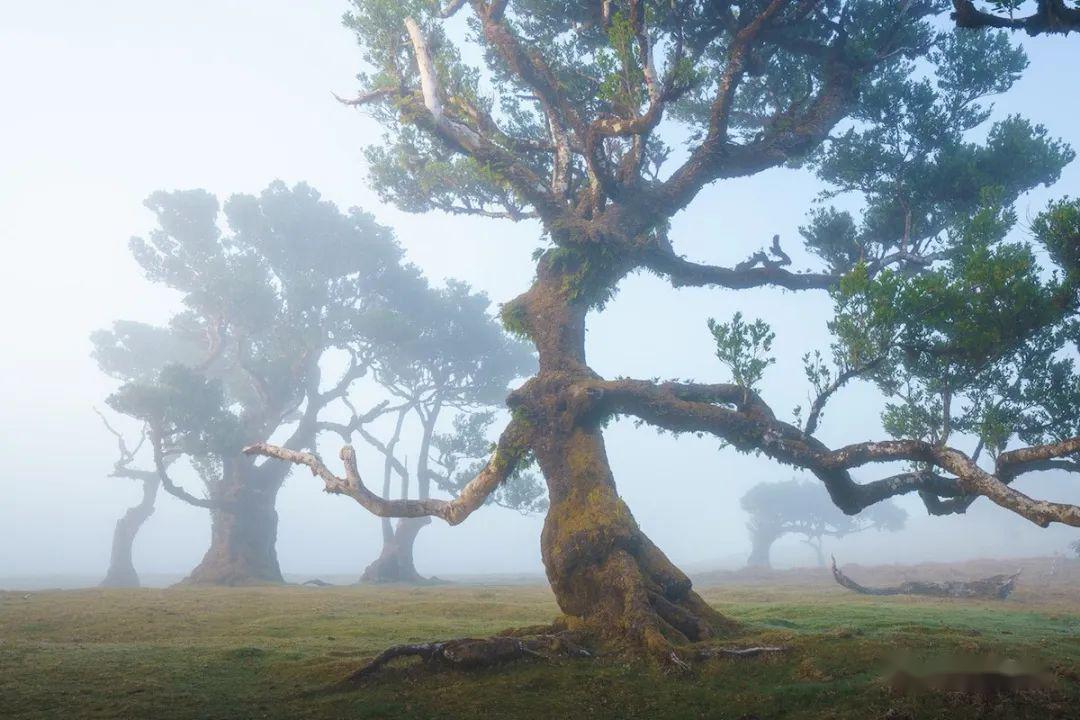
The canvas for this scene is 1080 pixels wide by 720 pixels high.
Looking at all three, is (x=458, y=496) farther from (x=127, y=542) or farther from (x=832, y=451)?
(x=127, y=542)

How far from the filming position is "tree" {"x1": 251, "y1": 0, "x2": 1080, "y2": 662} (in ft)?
40.4

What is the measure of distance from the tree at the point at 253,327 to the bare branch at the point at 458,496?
23.9 m

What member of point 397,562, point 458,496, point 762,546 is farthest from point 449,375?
point 762,546

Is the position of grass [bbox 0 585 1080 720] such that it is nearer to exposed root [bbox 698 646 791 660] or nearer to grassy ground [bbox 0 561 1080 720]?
grassy ground [bbox 0 561 1080 720]

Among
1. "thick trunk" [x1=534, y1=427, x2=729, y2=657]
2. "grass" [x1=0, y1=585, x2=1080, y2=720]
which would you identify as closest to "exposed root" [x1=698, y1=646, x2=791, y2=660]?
"grass" [x1=0, y1=585, x2=1080, y2=720]

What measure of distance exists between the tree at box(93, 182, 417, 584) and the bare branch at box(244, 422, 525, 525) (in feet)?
78.6

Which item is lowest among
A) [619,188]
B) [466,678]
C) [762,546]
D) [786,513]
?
[762,546]

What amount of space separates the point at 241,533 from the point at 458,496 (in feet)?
90.8

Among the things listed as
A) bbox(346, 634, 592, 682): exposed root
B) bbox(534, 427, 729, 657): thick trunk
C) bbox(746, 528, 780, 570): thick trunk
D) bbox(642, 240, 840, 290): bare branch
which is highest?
bbox(642, 240, 840, 290): bare branch

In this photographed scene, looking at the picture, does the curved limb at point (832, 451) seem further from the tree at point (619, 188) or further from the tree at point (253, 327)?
the tree at point (253, 327)

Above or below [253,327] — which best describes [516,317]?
below

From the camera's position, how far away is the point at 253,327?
42062mm

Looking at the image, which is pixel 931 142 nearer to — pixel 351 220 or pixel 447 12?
pixel 447 12

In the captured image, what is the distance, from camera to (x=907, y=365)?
1351 centimetres
